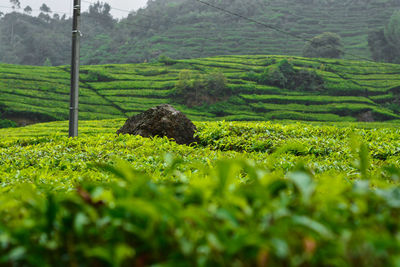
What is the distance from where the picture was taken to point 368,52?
141 ft

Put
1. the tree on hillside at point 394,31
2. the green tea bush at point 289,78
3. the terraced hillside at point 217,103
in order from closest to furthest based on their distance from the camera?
the terraced hillside at point 217,103 → the green tea bush at point 289,78 → the tree on hillside at point 394,31

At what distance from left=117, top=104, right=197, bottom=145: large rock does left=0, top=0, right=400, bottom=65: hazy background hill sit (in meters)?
36.1

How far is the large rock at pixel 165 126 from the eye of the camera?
648 cm

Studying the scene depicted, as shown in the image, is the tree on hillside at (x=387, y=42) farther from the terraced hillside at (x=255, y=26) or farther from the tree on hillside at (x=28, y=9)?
the tree on hillside at (x=28, y=9)

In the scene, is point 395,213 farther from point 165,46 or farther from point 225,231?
point 165,46

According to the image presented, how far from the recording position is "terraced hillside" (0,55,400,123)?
22.1 meters

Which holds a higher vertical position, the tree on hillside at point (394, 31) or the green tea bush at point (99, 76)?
the tree on hillside at point (394, 31)

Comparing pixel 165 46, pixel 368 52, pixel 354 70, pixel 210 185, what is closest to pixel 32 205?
pixel 210 185

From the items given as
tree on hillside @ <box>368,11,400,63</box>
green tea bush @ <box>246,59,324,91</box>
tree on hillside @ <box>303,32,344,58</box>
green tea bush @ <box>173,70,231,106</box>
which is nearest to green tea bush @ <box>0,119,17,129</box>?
green tea bush @ <box>173,70,231,106</box>

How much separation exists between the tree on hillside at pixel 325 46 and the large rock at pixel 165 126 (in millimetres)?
33489

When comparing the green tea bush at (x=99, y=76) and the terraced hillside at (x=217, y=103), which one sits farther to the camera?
the green tea bush at (x=99, y=76)

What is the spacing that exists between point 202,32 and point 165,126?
43193 mm

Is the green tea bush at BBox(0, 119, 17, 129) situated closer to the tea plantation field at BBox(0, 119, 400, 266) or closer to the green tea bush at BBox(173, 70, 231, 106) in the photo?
the green tea bush at BBox(173, 70, 231, 106)

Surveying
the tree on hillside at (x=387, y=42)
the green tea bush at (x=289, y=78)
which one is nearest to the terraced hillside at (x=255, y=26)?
the tree on hillside at (x=387, y=42)
